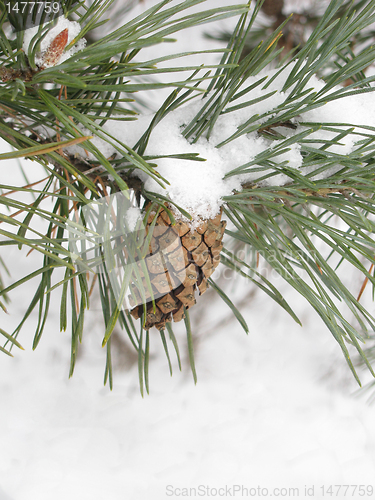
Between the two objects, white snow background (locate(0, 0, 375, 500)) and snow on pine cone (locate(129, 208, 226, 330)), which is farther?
white snow background (locate(0, 0, 375, 500))

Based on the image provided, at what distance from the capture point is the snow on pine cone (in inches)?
7.4

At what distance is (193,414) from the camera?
19.9 inches

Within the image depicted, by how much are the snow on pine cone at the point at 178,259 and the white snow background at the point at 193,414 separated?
345 millimetres

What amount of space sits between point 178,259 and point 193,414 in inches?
15.7

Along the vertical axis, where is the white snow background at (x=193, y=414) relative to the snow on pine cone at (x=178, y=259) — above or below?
below

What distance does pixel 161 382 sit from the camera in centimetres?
52

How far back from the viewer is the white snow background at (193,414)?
449 millimetres

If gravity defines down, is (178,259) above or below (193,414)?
above

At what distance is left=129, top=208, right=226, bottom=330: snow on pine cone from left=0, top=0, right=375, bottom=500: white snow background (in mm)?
345

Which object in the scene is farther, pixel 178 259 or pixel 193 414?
pixel 193 414

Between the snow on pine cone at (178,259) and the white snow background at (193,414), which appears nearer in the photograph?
the snow on pine cone at (178,259)

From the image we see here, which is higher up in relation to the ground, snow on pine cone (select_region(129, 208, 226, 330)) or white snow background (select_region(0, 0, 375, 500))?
snow on pine cone (select_region(129, 208, 226, 330))

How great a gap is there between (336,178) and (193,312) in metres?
0.40

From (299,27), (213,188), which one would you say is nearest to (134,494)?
(213,188)
